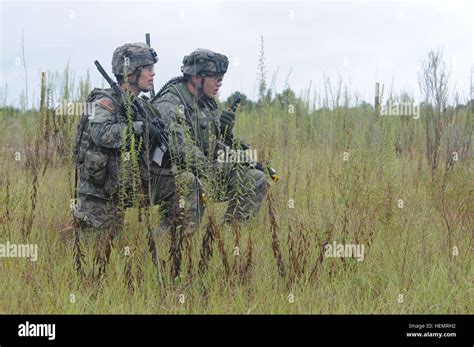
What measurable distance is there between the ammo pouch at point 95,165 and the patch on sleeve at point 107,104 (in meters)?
0.35

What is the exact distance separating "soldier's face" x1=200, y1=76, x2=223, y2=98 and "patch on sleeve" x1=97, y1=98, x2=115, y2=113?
101cm

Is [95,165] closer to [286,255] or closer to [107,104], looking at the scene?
[107,104]

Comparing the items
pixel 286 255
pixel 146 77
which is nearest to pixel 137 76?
pixel 146 77

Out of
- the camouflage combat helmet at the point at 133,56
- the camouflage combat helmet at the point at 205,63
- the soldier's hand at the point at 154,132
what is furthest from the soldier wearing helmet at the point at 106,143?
the camouflage combat helmet at the point at 205,63

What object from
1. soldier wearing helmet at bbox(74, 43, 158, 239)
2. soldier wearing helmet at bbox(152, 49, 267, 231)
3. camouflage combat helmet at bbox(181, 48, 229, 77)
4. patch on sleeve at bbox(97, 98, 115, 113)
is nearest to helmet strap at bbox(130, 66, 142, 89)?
soldier wearing helmet at bbox(74, 43, 158, 239)

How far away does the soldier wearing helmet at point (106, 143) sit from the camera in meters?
4.36

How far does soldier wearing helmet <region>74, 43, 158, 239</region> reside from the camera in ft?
14.3

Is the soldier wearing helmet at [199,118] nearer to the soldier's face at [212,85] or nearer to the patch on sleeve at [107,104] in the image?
the soldier's face at [212,85]

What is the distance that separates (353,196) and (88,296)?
6.02 ft

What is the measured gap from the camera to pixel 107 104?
174 inches

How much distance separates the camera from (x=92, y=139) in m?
4.43

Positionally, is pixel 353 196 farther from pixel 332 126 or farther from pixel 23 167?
pixel 23 167

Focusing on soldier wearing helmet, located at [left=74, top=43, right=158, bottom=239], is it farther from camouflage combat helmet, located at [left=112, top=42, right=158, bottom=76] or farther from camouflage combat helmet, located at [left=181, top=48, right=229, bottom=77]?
camouflage combat helmet, located at [left=181, top=48, right=229, bottom=77]
